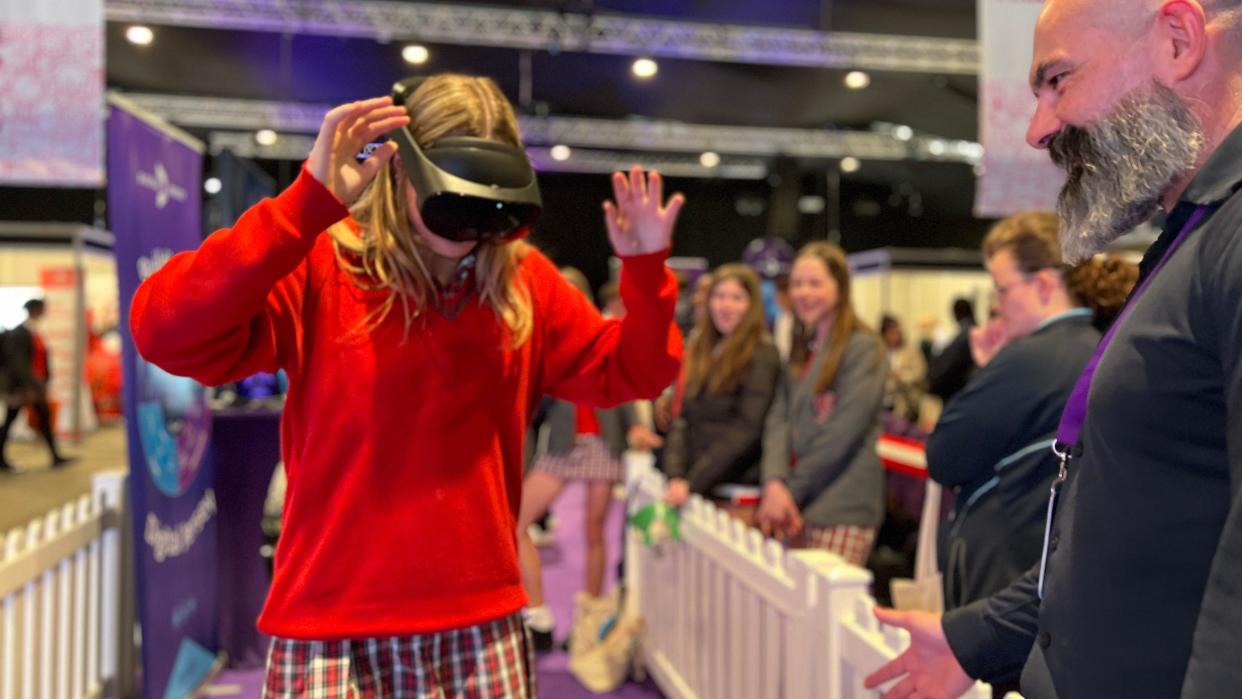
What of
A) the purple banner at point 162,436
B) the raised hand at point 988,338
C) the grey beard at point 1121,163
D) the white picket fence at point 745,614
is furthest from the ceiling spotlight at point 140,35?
the grey beard at point 1121,163

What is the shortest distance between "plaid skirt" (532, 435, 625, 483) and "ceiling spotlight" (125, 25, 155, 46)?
23.8 feet

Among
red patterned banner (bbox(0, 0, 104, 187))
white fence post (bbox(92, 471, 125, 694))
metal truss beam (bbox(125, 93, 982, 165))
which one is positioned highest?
metal truss beam (bbox(125, 93, 982, 165))

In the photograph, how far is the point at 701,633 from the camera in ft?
10.3

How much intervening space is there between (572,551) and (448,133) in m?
5.24

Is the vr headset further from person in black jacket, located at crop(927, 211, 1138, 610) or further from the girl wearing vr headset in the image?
person in black jacket, located at crop(927, 211, 1138, 610)

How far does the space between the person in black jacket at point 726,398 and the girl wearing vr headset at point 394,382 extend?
2.06 meters

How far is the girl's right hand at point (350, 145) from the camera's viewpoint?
1.13m

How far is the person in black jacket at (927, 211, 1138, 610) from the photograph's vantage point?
5.74ft

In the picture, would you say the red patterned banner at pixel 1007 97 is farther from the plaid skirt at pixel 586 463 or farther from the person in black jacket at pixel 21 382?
the person in black jacket at pixel 21 382

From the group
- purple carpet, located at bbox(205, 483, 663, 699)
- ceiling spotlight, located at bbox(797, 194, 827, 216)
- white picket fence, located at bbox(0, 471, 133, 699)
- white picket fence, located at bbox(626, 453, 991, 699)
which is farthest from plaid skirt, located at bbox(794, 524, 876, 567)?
ceiling spotlight, located at bbox(797, 194, 827, 216)

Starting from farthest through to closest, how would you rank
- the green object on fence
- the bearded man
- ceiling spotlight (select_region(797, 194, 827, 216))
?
ceiling spotlight (select_region(797, 194, 827, 216)) → the green object on fence → the bearded man

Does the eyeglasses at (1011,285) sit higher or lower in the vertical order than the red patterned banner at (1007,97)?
lower

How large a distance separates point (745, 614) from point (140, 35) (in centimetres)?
932

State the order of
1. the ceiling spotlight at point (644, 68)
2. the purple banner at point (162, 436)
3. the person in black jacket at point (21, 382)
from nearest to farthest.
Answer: the purple banner at point (162, 436), the person in black jacket at point (21, 382), the ceiling spotlight at point (644, 68)
